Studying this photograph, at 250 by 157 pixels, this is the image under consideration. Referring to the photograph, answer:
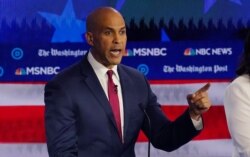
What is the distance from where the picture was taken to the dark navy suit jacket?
1.90 m

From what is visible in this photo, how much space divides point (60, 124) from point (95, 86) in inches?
8.3

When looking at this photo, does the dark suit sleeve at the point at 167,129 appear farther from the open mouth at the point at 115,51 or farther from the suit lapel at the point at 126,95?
the open mouth at the point at 115,51

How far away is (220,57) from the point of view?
309 centimetres

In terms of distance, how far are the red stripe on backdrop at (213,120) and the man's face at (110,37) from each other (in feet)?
4.03

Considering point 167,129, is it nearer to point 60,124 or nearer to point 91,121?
point 91,121

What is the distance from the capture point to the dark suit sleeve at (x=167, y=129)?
200 cm

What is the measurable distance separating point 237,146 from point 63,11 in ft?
4.49

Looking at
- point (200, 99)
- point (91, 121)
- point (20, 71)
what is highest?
point (200, 99)

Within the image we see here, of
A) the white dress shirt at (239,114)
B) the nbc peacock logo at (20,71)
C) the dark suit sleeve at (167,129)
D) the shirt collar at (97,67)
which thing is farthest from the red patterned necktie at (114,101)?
the nbc peacock logo at (20,71)

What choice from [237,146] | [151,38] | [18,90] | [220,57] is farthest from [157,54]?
[237,146]

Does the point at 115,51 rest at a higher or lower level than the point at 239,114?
higher

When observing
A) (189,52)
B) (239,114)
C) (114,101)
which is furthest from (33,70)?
(239,114)

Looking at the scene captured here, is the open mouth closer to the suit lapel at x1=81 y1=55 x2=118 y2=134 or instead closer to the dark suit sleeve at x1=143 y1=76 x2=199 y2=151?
the suit lapel at x1=81 y1=55 x2=118 y2=134

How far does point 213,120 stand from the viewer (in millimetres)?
3162
